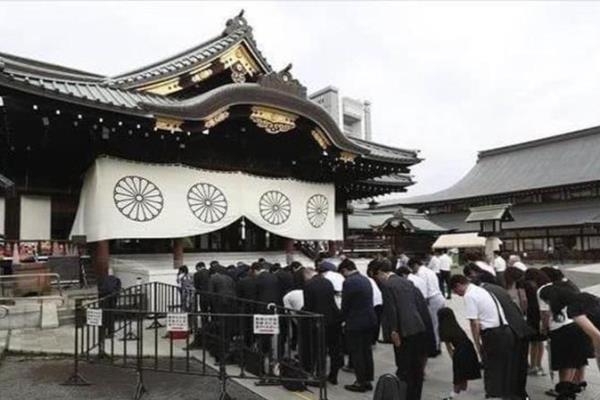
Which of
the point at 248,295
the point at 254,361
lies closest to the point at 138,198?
the point at 248,295

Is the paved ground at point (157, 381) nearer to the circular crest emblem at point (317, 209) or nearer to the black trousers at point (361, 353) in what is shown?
the black trousers at point (361, 353)

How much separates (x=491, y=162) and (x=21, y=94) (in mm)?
42391

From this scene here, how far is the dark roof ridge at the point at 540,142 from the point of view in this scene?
3903 centimetres

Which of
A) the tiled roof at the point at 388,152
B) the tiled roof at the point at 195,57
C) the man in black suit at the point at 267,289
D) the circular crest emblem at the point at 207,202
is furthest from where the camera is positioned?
the tiled roof at the point at 388,152

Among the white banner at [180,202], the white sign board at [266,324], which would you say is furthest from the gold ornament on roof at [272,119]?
the white sign board at [266,324]

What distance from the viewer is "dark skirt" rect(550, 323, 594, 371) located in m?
5.63

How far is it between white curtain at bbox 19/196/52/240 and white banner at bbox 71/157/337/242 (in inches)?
46.5

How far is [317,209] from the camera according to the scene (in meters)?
15.5

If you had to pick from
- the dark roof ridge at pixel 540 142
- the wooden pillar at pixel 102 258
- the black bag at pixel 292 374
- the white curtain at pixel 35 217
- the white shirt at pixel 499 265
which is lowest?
the black bag at pixel 292 374

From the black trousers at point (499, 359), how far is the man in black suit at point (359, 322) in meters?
1.43

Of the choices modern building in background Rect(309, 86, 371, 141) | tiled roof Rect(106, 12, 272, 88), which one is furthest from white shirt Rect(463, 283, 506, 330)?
modern building in background Rect(309, 86, 371, 141)

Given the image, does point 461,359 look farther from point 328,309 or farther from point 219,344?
point 219,344

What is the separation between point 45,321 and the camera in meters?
9.23

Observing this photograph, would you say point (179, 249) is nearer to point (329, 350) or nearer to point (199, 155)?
point (199, 155)
